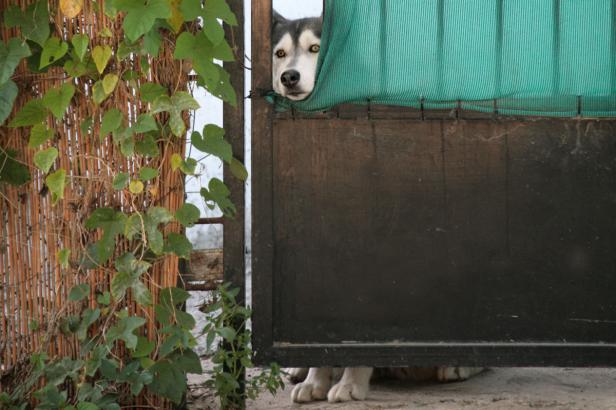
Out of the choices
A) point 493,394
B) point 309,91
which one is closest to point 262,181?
point 309,91

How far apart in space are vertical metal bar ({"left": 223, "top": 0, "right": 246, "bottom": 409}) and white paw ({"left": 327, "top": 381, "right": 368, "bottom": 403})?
343 mm

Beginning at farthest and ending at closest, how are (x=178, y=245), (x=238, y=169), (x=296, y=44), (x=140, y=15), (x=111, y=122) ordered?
(x=296, y=44) < (x=238, y=169) < (x=178, y=245) < (x=111, y=122) < (x=140, y=15)

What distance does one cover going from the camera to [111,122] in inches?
100

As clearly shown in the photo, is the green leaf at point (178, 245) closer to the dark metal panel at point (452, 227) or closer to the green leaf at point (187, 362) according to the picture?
the green leaf at point (187, 362)

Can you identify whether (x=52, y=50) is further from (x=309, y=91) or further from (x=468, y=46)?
(x=468, y=46)

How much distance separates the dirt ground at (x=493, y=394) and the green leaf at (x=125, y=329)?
0.63 m

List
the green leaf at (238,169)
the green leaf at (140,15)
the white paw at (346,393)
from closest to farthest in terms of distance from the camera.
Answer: the green leaf at (140,15), the green leaf at (238,169), the white paw at (346,393)

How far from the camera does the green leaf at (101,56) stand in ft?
8.21

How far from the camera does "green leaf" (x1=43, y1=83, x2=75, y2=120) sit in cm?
252

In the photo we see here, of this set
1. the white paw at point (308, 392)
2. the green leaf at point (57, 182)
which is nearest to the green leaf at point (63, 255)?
the green leaf at point (57, 182)

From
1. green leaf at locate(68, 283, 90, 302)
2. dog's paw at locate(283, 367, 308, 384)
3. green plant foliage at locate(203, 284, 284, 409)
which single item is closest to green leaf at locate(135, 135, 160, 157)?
green leaf at locate(68, 283, 90, 302)

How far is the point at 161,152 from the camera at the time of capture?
2.70 meters

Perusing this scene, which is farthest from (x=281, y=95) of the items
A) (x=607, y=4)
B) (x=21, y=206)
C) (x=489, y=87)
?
(x=607, y=4)

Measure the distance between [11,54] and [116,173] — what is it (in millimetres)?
468
